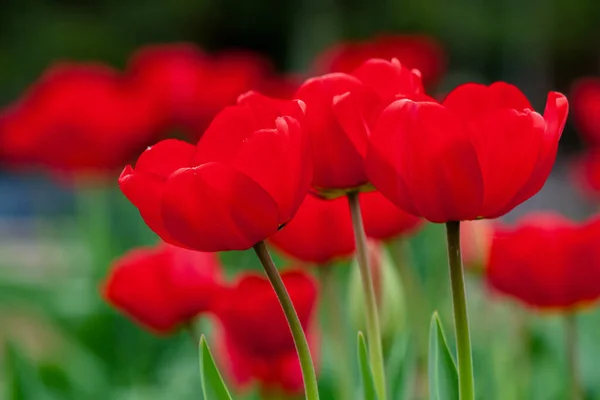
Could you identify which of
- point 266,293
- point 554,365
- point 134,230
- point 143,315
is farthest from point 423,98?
point 134,230

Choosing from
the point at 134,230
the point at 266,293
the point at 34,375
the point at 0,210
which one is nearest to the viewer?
the point at 266,293

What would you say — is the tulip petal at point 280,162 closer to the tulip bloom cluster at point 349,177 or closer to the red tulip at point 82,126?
the tulip bloom cluster at point 349,177

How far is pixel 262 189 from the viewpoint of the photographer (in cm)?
31

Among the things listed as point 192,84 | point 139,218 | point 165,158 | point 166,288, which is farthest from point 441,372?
point 139,218

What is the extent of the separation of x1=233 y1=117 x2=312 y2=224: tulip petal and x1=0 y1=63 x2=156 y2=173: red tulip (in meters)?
0.81

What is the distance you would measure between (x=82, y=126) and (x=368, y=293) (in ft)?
2.68

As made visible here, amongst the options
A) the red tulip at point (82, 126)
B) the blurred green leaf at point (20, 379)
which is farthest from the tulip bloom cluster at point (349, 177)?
the red tulip at point (82, 126)

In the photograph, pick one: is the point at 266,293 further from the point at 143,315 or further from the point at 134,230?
the point at 134,230

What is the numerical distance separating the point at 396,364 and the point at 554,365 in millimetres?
353

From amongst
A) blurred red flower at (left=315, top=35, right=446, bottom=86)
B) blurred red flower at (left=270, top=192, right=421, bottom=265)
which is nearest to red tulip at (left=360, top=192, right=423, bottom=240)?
blurred red flower at (left=270, top=192, right=421, bottom=265)

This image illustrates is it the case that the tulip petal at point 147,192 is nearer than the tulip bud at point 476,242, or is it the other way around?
the tulip petal at point 147,192

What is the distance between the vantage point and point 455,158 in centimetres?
30

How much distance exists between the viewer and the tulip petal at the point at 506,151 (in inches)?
12.1

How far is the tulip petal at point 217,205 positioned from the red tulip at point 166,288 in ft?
0.75
